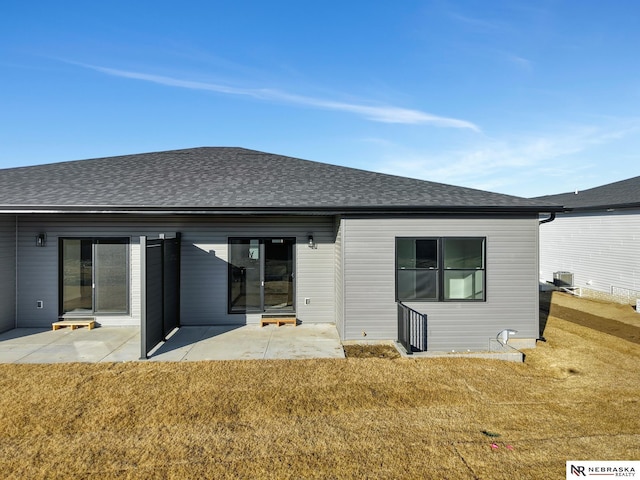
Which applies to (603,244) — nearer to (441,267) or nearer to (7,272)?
(441,267)

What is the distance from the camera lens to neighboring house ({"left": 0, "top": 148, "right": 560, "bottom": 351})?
732cm

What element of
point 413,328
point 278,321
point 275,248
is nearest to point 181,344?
point 278,321

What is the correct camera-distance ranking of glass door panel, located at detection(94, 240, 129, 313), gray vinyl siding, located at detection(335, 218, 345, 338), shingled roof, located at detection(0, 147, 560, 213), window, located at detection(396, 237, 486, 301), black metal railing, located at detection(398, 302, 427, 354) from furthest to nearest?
1. glass door panel, located at detection(94, 240, 129, 313)
2. gray vinyl siding, located at detection(335, 218, 345, 338)
3. window, located at detection(396, 237, 486, 301)
4. shingled roof, located at detection(0, 147, 560, 213)
5. black metal railing, located at detection(398, 302, 427, 354)

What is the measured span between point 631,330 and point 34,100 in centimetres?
2137

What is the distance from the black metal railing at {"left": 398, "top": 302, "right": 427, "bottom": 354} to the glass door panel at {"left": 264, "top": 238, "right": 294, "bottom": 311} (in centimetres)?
306

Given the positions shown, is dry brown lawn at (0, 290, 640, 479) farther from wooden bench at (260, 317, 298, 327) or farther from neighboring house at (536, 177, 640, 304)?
neighboring house at (536, 177, 640, 304)

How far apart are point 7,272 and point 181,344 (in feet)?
16.3

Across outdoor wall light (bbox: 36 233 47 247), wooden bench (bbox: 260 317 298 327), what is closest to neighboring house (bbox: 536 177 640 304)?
wooden bench (bbox: 260 317 298 327)

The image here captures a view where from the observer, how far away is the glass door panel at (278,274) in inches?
343

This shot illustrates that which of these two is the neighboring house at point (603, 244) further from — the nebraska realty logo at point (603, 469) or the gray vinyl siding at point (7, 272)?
the gray vinyl siding at point (7, 272)

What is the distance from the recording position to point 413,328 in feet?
23.6

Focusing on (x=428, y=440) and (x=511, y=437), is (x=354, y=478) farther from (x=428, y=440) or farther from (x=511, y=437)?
(x=511, y=437)

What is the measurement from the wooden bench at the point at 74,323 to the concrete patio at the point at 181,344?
0.13m

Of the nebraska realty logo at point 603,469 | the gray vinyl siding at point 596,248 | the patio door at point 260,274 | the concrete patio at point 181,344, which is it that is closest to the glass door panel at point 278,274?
the patio door at point 260,274
